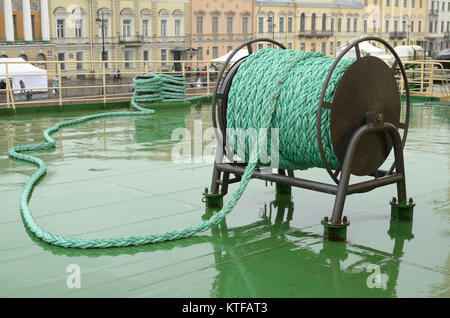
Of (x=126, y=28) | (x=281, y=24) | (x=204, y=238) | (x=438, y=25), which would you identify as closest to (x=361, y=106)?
(x=204, y=238)

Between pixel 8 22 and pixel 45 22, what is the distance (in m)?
3.41

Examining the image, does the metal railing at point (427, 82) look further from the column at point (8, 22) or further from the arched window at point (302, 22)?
the arched window at point (302, 22)

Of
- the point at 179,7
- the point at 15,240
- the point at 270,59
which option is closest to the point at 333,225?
the point at 270,59

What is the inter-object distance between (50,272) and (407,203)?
3577mm

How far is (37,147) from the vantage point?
1093cm

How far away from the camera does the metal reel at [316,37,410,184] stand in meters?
5.85

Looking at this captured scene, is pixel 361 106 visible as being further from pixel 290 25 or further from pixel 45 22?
pixel 290 25

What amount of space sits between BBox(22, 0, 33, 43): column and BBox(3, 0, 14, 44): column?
125 centimetres

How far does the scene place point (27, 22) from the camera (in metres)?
62.1

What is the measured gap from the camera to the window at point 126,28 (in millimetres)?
67562

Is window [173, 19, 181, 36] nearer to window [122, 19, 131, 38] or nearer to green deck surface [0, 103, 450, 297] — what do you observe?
window [122, 19, 131, 38]

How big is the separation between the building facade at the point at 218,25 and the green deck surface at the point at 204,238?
216ft

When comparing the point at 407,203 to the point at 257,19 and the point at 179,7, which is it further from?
the point at 257,19

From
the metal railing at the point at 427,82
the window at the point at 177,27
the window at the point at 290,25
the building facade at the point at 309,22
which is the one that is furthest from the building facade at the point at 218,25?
the metal railing at the point at 427,82
